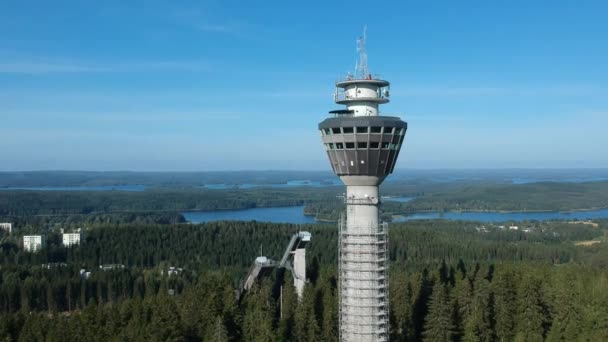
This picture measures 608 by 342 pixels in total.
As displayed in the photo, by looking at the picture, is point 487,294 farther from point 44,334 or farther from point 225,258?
point 225,258

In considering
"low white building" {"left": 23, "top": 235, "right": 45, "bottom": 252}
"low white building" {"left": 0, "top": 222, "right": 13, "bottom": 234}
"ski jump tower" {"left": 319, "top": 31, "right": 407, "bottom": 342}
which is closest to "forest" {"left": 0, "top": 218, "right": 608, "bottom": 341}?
"ski jump tower" {"left": 319, "top": 31, "right": 407, "bottom": 342}

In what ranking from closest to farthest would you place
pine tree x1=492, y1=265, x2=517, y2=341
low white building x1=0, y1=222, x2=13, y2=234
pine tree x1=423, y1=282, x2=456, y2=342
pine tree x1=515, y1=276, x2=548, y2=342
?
pine tree x1=423, y1=282, x2=456, y2=342 < pine tree x1=515, y1=276, x2=548, y2=342 < pine tree x1=492, y1=265, x2=517, y2=341 < low white building x1=0, y1=222, x2=13, y2=234

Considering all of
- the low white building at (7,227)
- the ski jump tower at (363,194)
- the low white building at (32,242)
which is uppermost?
the ski jump tower at (363,194)

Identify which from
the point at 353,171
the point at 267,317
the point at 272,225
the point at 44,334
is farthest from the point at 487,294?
the point at 272,225

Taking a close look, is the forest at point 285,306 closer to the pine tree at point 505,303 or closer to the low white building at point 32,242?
the pine tree at point 505,303

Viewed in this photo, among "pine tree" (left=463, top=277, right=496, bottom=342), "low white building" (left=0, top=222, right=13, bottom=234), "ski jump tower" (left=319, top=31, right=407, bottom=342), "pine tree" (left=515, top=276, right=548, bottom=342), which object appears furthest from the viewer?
"low white building" (left=0, top=222, right=13, bottom=234)

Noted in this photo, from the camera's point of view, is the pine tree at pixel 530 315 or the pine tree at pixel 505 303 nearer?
the pine tree at pixel 530 315

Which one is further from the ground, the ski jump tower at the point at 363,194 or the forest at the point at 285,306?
the ski jump tower at the point at 363,194

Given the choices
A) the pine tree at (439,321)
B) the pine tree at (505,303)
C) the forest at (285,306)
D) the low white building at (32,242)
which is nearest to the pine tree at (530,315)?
the forest at (285,306)

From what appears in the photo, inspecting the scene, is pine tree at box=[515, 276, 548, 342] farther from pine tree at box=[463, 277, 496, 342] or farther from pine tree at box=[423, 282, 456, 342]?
pine tree at box=[423, 282, 456, 342]
